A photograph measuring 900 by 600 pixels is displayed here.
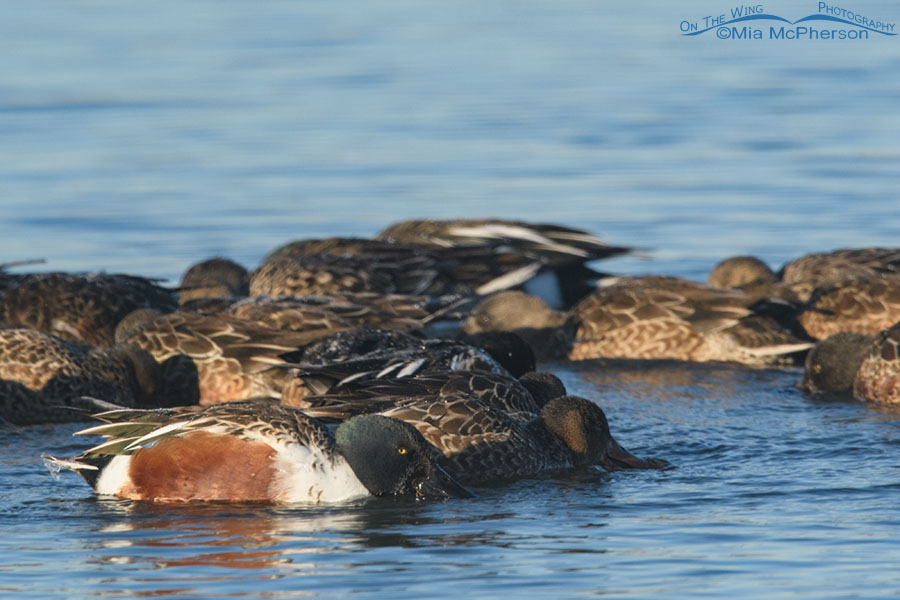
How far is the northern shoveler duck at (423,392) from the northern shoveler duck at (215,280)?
4969mm

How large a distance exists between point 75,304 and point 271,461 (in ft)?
15.6

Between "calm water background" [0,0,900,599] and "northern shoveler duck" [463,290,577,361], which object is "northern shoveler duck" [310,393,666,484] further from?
"northern shoveler duck" [463,290,577,361]

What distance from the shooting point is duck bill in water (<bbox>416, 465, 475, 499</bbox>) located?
823 cm

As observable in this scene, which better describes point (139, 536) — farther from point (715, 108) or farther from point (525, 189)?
point (715, 108)

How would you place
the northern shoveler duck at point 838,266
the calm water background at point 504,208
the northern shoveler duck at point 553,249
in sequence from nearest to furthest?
the calm water background at point 504,208 < the northern shoveler duck at point 838,266 < the northern shoveler duck at point 553,249

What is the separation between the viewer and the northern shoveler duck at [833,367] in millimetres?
11180

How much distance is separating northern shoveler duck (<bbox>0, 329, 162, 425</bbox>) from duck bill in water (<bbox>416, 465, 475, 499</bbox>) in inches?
118

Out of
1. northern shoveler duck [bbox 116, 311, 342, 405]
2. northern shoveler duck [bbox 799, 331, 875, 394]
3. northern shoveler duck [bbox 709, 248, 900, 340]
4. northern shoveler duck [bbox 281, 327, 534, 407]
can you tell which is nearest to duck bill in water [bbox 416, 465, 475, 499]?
northern shoveler duck [bbox 281, 327, 534, 407]

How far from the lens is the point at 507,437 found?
890cm

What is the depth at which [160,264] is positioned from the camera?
16.1m

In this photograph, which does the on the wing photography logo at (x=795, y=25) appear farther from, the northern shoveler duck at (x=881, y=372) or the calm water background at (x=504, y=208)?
the northern shoveler duck at (x=881, y=372)

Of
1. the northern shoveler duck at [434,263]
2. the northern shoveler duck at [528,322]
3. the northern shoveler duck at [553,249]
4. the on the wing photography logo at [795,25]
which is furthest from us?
the on the wing photography logo at [795,25]

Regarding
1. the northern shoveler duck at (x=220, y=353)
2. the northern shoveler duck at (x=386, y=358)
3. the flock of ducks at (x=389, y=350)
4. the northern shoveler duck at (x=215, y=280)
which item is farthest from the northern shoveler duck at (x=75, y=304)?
the northern shoveler duck at (x=386, y=358)

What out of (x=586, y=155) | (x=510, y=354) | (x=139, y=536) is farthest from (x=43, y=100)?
(x=139, y=536)
